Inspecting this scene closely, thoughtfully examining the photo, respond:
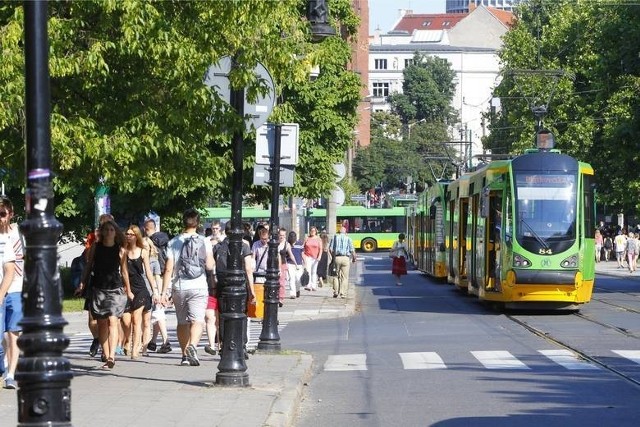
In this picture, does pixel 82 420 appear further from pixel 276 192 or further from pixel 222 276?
pixel 276 192

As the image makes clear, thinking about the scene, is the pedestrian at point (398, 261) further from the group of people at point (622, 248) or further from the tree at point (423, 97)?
the tree at point (423, 97)

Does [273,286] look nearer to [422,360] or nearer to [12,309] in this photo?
[422,360]

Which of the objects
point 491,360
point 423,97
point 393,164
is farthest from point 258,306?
point 423,97

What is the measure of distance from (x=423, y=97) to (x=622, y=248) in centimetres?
9759

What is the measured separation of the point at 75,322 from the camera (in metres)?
26.2

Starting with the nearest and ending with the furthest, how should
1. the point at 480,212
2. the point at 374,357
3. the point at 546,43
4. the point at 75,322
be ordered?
1. the point at 374,357
2. the point at 75,322
3. the point at 480,212
4. the point at 546,43

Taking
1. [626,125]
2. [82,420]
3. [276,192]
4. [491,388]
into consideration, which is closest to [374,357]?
[276,192]

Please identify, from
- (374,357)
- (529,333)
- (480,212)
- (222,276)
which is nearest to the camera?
(222,276)

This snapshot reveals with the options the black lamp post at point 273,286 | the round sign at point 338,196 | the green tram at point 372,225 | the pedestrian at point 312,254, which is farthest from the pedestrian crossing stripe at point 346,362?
the green tram at point 372,225

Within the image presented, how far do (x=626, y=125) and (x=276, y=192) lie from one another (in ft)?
88.8

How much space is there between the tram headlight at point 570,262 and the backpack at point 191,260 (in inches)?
491

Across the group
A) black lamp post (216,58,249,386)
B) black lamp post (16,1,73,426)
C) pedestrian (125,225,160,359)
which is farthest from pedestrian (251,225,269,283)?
black lamp post (16,1,73,426)

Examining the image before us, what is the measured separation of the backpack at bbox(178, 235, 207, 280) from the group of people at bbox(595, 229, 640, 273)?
144ft

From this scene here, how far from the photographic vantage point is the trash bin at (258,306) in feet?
57.5
